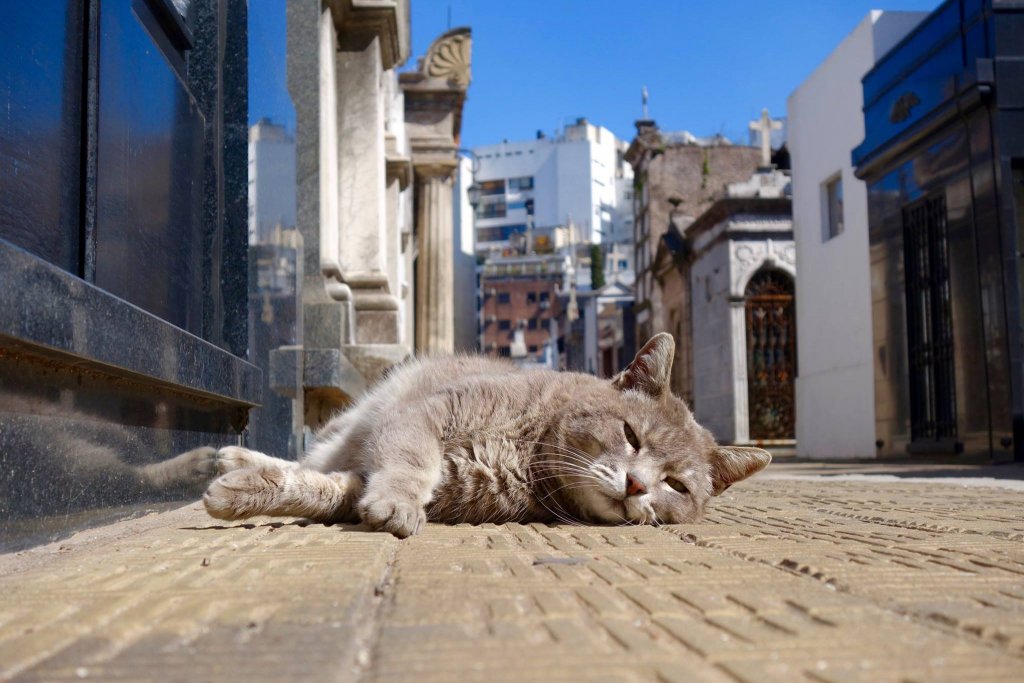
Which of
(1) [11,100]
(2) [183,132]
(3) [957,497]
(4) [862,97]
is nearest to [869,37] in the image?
(4) [862,97]

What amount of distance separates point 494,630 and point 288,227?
4.05m

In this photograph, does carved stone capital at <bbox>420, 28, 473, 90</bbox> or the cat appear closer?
the cat

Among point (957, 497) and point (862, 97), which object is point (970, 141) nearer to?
point (862, 97)

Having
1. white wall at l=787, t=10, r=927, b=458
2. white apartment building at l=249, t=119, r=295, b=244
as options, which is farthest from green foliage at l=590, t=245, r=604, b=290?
white apartment building at l=249, t=119, r=295, b=244

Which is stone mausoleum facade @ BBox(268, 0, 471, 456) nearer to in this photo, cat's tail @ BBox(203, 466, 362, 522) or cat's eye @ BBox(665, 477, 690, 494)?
cat's tail @ BBox(203, 466, 362, 522)

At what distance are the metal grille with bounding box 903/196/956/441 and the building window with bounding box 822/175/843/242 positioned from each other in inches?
139

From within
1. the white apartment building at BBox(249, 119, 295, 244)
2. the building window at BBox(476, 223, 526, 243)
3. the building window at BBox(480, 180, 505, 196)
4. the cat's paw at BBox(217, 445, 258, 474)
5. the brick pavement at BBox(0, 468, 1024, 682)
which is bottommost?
the brick pavement at BBox(0, 468, 1024, 682)

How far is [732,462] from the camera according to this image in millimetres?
3301

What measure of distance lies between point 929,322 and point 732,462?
8.26 meters

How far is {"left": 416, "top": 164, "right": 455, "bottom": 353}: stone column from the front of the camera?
1387 cm

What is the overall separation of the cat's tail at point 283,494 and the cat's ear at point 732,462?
4.11 ft

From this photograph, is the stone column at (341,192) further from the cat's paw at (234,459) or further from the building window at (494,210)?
the building window at (494,210)

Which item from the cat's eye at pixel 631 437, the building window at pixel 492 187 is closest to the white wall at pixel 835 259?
the cat's eye at pixel 631 437

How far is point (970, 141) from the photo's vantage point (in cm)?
958
